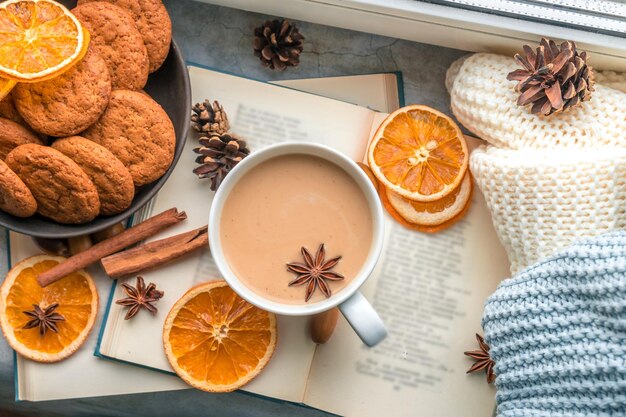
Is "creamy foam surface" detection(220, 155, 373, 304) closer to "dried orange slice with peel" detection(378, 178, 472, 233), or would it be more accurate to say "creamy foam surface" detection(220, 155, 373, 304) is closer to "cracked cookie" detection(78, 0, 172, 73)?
"dried orange slice with peel" detection(378, 178, 472, 233)

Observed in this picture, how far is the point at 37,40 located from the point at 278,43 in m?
0.36

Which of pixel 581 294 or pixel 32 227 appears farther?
pixel 32 227

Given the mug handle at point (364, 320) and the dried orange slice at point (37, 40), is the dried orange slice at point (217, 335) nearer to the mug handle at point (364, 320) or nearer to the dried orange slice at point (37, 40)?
the mug handle at point (364, 320)

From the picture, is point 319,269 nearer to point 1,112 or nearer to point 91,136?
point 91,136

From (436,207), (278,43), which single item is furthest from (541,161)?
(278,43)

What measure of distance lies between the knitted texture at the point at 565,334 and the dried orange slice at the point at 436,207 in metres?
0.16

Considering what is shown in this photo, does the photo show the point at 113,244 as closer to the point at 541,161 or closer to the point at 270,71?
the point at 270,71

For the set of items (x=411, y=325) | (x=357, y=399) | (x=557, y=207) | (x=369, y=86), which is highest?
(x=369, y=86)

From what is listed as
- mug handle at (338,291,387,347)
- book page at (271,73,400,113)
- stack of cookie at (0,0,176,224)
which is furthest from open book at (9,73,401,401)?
mug handle at (338,291,387,347)

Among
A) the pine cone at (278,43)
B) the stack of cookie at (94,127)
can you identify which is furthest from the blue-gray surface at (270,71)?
the stack of cookie at (94,127)

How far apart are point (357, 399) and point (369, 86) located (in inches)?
19.5

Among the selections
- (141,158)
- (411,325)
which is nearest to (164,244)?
(141,158)

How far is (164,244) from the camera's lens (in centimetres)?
100

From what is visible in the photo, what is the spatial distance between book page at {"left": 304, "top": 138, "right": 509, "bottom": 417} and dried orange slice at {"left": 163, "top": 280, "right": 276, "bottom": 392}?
10 cm
